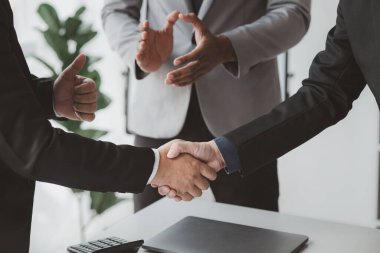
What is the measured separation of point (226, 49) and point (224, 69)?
12cm

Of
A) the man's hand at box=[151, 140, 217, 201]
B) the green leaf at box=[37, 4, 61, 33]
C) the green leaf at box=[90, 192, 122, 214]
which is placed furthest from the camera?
the green leaf at box=[90, 192, 122, 214]

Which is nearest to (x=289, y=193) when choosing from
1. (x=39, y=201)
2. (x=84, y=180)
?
(x=39, y=201)

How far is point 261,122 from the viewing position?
5.17 ft

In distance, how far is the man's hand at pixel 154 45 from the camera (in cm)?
182

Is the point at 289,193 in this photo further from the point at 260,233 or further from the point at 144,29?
the point at 260,233

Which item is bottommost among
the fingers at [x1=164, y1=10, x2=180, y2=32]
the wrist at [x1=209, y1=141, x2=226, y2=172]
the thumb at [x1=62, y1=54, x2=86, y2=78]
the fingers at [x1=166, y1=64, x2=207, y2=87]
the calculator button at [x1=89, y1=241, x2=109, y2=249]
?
the calculator button at [x1=89, y1=241, x2=109, y2=249]

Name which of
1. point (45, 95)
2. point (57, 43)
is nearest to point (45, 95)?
point (45, 95)

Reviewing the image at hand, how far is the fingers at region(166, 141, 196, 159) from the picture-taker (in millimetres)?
1452

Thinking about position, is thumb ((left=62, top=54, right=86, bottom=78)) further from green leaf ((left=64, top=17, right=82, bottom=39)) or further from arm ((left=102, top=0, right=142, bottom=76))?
green leaf ((left=64, top=17, right=82, bottom=39))

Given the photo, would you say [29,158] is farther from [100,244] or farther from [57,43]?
[57,43]

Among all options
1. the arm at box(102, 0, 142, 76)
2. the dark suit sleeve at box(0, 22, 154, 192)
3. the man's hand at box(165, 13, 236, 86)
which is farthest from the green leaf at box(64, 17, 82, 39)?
the dark suit sleeve at box(0, 22, 154, 192)

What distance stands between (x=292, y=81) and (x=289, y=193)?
75cm

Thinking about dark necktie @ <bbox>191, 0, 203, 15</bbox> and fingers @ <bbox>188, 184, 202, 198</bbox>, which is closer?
fingers @ <bbox>188, 184, 202, 198</bbox>

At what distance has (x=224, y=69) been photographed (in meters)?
1.97
